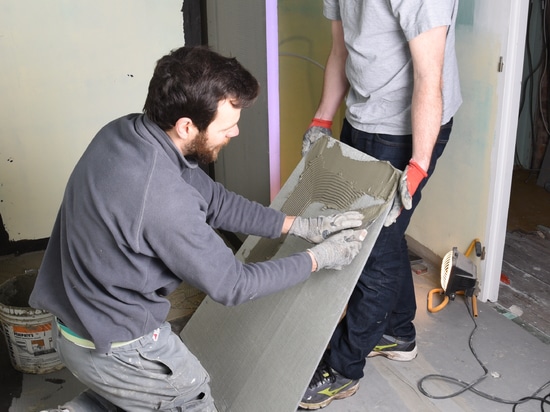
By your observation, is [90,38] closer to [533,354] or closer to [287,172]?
[287,172]

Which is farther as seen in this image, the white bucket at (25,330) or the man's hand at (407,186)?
the white bucket at (25,330)

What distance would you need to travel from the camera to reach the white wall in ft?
8.79

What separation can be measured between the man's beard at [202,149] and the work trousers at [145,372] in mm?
458

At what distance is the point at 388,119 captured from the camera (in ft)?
5.59

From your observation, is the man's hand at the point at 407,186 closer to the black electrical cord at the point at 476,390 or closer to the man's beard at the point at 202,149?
the man's beard at the point at 202,149

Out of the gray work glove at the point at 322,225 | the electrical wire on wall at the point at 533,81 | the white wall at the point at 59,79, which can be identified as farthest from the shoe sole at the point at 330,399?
the electrical wire on wall at the point at 533,81

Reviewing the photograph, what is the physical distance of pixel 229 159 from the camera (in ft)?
9.19

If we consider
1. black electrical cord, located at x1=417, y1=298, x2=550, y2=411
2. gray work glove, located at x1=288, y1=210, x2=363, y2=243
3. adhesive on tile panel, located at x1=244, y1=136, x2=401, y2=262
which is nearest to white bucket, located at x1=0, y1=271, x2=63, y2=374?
adhesive on tile panel, located at x1=244, y1=136, x2=401, y2=262

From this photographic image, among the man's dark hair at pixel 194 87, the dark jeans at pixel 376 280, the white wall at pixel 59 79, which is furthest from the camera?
the white wall at pixel 59 79

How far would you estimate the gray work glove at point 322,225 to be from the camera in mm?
1592

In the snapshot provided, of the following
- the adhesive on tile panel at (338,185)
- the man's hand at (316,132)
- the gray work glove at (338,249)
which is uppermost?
the man's hand at (316,132)

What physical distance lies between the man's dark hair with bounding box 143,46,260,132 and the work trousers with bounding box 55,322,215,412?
1.82ft

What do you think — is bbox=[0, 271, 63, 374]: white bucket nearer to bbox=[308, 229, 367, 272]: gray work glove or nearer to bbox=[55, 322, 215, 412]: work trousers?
bbox=[55, 322, 215, 412]: work trousers

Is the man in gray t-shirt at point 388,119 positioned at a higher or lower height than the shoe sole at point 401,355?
higher
